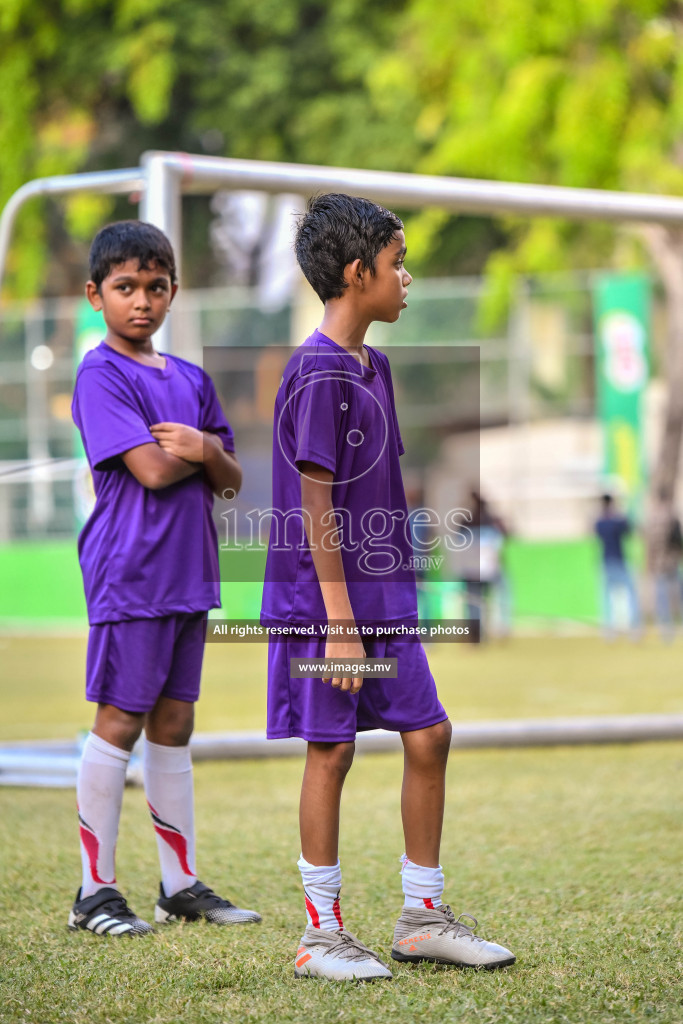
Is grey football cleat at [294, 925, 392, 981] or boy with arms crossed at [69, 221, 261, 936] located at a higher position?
boy with arms crossed at [69, 221, 261, 936]

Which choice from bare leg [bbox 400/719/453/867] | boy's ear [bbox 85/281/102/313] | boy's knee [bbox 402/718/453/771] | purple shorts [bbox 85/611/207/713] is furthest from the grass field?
boy's ear [bbox 85/281/102/313]

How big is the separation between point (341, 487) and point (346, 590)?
20 centimetres

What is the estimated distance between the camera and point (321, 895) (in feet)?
7.89

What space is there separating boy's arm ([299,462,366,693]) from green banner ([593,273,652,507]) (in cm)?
1314

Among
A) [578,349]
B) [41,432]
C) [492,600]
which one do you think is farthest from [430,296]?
[41,432]

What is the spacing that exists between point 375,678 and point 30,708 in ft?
17.5

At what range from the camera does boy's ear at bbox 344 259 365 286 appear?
2.47 metres

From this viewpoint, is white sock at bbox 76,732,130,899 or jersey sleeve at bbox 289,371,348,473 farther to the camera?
white sock at bbox 76,732,130,899

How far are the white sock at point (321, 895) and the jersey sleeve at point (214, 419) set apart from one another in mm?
1015

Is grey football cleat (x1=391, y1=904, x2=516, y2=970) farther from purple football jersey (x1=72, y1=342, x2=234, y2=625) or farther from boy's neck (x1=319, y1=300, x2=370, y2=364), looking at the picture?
boy's neck (x1=319, y1=300, x2=370, y2=364)

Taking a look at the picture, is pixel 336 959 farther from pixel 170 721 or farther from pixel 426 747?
pixel 170 721

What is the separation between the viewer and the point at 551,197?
508 centimetres

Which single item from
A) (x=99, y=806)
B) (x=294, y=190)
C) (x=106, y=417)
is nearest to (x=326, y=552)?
(x=106, y=417)

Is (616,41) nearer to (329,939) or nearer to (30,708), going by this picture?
(30,708)
